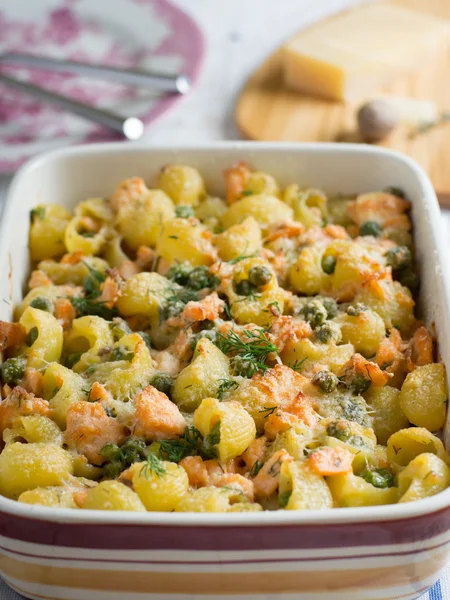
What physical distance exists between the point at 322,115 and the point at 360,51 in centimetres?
40

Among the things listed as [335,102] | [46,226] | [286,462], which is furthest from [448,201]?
[286,462]

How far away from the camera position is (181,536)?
71.7 inches

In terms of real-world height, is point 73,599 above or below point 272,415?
below

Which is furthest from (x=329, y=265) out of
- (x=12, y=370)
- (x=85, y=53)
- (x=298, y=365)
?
(x=85, y=53)

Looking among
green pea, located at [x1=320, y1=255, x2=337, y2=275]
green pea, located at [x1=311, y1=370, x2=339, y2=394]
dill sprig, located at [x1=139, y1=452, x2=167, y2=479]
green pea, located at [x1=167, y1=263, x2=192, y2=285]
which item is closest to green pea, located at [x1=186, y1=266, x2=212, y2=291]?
green pea, located at [x1=167, y1=263, x2=192, y2=285]

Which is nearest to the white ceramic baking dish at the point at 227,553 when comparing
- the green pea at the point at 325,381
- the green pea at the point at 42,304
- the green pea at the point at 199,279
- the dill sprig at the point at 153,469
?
the dill sprig at the point at 153,469

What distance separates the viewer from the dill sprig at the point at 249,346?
2428 millimetres

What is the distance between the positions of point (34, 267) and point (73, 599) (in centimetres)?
133

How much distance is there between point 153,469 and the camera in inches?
78.9

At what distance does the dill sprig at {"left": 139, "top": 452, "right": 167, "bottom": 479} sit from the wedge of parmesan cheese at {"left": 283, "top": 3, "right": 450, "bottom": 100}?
2679mm

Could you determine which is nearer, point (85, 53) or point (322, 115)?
point (322, 115)

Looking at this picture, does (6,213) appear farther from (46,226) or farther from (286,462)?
(286,462)

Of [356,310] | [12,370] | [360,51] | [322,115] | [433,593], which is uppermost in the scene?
[360,51]

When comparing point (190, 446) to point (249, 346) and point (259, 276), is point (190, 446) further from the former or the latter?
point (259, 276)
